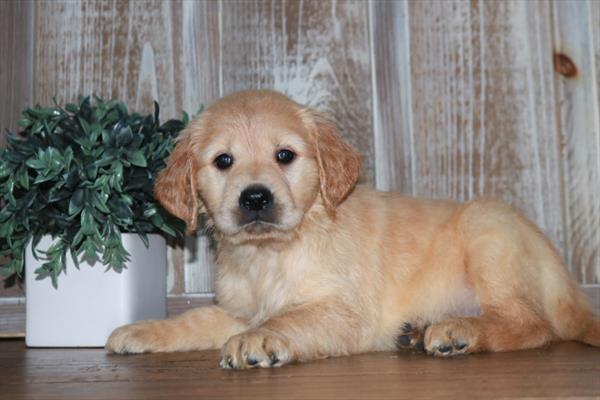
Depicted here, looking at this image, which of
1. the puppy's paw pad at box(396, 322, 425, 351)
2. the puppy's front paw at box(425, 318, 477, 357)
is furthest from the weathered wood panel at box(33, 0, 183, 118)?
the puppy's front paw at box(425, 318, 477, 357)

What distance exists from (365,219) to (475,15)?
1.46 m

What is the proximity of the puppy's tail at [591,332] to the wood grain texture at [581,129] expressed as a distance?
0.84 m

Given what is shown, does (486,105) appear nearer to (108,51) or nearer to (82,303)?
(108,51)

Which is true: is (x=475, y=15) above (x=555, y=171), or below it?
above

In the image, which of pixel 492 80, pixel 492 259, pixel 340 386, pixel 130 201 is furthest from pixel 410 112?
pixel 340 386

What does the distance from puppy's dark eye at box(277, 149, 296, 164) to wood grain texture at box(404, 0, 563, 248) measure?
1.15 metres

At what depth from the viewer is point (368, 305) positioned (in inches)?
114

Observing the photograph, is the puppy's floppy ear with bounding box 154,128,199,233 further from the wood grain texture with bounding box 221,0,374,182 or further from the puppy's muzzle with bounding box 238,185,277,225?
the wood grain texture with bounding box 221,0,374,182

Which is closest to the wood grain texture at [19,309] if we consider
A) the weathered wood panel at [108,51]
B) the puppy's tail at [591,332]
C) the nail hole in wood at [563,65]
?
the weathered wood panel at [108,51]

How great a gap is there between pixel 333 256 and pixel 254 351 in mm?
692

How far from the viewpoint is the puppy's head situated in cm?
266

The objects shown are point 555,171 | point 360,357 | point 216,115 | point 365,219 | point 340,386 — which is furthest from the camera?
point 555,171

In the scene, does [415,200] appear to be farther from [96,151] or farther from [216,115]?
[96,151]

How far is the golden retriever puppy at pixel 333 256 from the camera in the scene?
2.69 m
